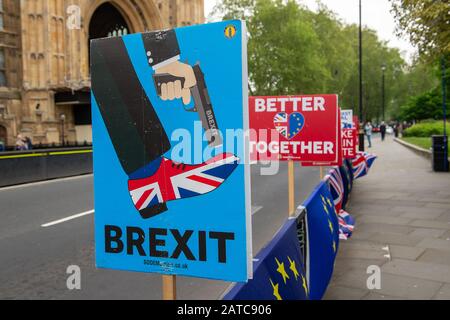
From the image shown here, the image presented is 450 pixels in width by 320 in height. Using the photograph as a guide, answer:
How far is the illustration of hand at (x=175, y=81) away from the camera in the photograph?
6.29 ft

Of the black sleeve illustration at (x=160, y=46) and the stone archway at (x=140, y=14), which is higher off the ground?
the stone archway at (x=140, y=14)

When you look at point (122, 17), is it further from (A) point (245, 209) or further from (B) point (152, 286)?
(A) point (245, 209)

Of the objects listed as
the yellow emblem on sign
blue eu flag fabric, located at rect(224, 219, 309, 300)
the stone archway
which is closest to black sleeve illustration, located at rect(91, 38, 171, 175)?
the yellow emblem on sign

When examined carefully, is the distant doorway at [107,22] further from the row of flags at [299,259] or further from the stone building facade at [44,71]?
the row of flags at [299,259]

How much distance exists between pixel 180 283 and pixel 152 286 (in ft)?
1.03

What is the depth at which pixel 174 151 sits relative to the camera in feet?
6.46

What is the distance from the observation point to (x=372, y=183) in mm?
14172

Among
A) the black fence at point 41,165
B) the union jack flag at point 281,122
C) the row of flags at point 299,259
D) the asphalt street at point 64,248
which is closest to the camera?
the row of flags at point 299,259

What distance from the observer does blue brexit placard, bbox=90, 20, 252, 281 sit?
1.86 meters

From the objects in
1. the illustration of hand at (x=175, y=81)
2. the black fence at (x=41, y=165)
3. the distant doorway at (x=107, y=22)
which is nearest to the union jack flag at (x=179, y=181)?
the illustration of hand at (x=175, y=81)

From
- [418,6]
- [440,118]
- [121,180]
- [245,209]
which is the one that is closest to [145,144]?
[121,180]

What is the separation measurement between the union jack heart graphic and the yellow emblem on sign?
4.29 meters

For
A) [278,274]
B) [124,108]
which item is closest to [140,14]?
[278,274]

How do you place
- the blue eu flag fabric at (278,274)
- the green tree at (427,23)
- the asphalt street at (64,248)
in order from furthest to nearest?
the green tree at (427,23) < the asphalt street at (64,248) < the blue eu flag fabric at (278,274)
